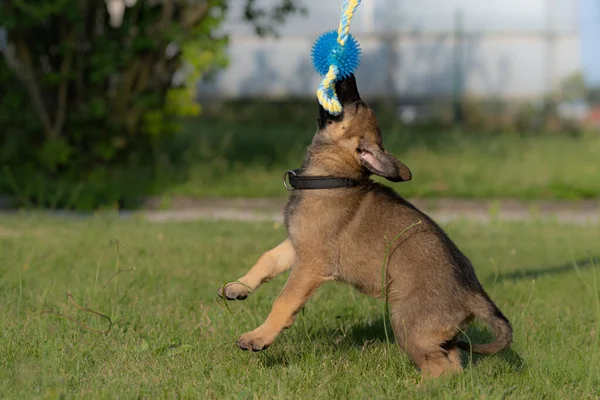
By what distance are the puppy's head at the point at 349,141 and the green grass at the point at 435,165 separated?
7190 millimetres

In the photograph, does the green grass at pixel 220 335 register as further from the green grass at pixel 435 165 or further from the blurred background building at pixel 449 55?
the blurred background building at pixel 449 55

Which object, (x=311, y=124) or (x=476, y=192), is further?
(x=311, y=124)

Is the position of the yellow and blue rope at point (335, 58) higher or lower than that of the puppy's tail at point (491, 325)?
higher

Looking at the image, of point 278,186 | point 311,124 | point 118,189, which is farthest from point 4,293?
point 311,124

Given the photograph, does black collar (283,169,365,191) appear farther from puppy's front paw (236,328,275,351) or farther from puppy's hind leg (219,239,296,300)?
puppy's front paw (236,328,275,351)

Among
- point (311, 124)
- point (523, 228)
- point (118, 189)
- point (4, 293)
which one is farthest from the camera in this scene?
point (311, 124)

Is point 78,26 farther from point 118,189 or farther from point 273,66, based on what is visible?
point 273,66

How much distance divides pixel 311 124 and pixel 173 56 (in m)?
7.74

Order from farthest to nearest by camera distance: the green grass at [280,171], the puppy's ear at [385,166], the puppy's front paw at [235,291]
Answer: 1. the green grass at [280,171]
2. the puppy's front paw at [235,291]
3. the puppy's ear at [385,166]

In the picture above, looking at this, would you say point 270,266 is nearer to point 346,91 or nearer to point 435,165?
point 346,91

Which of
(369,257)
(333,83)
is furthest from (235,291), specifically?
(333,83)

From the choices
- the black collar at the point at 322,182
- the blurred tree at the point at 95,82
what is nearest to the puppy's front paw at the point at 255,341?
the black collar at the point at 322,182

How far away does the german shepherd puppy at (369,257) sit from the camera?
13.3 feet

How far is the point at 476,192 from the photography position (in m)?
12.4
